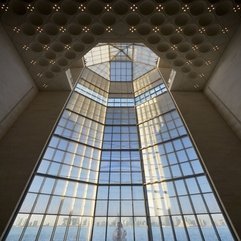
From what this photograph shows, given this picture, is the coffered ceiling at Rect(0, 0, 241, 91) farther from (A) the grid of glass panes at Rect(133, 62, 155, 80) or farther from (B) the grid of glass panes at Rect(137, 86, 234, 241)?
(A) the grid of glass panes at Rect(133, 62, 155, 80)

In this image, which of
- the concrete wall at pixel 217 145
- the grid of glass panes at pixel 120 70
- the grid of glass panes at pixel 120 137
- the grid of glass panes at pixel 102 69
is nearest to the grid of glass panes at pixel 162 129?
the grid of glass panes at pixel 120 137

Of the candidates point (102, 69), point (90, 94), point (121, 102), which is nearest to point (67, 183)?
Result: point (90, 94)

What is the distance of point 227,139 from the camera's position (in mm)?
17406

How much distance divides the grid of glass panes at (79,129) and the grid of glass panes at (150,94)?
779cm

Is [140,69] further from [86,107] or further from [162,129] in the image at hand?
[162,129]

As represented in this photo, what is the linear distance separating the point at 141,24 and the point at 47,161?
48.0ft

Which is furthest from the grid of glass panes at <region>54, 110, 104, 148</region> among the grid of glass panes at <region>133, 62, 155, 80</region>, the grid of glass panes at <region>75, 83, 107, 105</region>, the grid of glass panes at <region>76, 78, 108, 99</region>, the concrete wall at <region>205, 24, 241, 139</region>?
the grid of glass panes at <region>133, 62, 155, 80</region>

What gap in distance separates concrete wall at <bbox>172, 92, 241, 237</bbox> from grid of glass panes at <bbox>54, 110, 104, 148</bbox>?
32.6 ft

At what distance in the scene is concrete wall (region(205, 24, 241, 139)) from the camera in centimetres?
1612

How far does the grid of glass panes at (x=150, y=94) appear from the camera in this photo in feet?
88.0

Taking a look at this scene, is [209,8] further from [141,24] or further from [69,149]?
[69,149]

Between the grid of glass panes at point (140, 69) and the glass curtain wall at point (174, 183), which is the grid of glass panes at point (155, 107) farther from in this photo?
the grid of glass panes at point (140, 69)

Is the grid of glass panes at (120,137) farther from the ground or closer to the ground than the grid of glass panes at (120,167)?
farther from the ground

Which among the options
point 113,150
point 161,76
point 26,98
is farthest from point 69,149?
point 161,76
